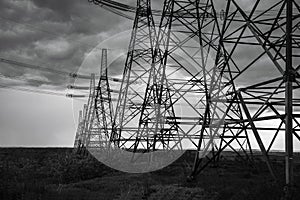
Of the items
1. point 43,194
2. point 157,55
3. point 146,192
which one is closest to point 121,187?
point 146,192

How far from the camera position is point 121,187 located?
13.3 metres

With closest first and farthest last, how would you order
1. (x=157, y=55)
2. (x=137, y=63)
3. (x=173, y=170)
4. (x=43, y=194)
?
(x=43, y=194), (x=173, y=170), (x=157, y=55), (x=137, y=63)

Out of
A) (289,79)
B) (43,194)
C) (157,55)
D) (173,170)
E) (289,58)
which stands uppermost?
(157,55)

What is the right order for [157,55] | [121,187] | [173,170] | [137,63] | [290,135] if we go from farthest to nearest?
[137,63], [157,55], [173,170], [121,187], [290,135]

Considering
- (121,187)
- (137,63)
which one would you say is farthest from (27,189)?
(137,63)

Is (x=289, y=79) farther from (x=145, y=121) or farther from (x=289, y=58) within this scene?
(x=145, y=121)

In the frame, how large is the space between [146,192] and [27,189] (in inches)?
155

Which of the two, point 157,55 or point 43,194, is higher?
point 157,55

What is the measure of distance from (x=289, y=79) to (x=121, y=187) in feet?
23.4

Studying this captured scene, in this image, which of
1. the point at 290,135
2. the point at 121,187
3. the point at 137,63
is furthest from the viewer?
the point at 137,63

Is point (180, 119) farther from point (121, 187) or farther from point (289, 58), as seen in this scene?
point (289, 58)

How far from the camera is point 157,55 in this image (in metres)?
22.6

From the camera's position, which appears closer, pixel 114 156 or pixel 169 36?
pixel 169 36

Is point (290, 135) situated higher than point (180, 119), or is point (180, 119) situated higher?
point (180, 119)
